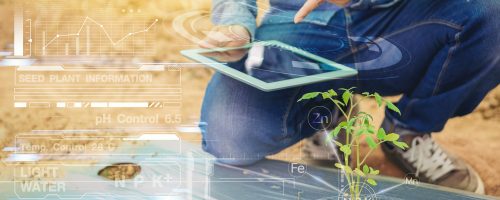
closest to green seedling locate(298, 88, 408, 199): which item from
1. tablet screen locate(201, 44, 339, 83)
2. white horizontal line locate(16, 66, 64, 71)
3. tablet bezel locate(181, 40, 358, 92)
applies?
tablet bezel locate(181, 40, 358, 92)

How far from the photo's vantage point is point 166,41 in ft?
8.54

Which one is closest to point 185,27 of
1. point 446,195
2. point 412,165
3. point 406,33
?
point 406,33

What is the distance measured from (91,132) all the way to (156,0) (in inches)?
27.6

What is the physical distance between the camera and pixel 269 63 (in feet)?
8.63

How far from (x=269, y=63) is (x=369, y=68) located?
0.48 metres

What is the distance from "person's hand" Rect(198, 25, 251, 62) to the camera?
2.62m

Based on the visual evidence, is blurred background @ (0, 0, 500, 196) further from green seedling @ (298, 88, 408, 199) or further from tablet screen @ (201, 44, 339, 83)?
green seedling @ (298, 88, 408, 199)

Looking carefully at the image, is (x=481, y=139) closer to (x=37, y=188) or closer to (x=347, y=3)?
(x=347, y=3)

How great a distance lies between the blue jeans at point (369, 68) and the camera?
8.61ft

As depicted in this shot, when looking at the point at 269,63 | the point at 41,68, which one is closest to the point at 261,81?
the point at 269,63

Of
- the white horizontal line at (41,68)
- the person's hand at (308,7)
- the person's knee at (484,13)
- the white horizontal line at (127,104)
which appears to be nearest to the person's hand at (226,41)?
the person's hand at (308,7)

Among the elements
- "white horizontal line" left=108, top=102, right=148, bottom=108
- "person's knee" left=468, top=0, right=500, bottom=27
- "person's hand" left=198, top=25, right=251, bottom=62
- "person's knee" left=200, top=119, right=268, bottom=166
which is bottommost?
"person's knee" left=200, top=119, right=268, bottom=166

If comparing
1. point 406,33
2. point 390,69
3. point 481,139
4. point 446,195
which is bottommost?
point 446,195

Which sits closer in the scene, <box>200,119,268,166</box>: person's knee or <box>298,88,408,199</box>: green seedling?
<box>298,88,408,199</box>: green seedling
